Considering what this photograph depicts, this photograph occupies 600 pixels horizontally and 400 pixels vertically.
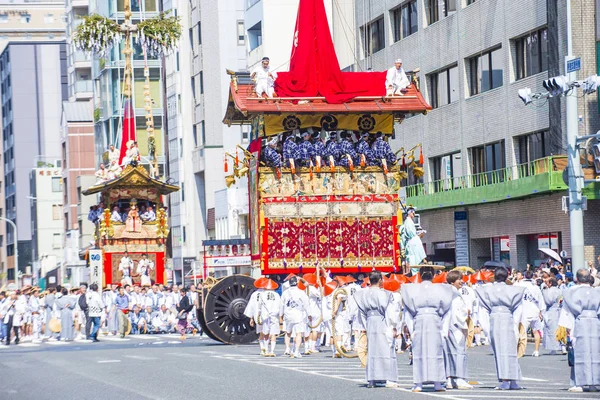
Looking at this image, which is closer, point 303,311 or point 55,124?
point 303,311

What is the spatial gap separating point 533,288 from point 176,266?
161ft

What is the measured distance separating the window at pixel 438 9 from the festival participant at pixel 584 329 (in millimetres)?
27514

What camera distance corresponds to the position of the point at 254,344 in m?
30.8

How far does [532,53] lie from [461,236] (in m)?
7.69

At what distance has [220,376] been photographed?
2062cm

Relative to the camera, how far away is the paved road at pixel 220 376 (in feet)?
56.7

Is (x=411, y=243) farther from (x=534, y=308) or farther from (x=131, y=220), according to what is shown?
(x=131, y=220)

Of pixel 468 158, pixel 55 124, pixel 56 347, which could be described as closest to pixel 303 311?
pixel 56 347

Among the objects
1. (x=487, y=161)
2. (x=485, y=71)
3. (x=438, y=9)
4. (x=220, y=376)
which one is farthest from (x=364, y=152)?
(x=438, y=9)

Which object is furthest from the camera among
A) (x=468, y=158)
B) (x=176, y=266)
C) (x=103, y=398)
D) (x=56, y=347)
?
(x=176, y=266)

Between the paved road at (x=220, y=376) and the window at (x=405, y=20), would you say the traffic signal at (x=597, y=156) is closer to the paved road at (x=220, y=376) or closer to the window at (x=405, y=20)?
the paved road at (x=220, y=376)

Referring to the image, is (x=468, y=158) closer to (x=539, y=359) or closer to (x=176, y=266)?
(x=539, y=359)

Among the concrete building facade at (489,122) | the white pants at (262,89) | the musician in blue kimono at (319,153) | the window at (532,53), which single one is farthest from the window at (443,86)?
the white pants at (262,89)

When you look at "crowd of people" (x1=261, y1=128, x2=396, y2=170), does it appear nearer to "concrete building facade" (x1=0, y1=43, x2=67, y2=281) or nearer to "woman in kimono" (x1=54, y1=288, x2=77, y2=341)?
"woman in kimono" (x1=54, y1=288, x2=77, y2=341)
